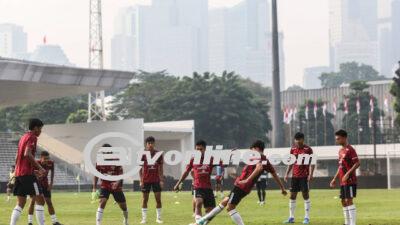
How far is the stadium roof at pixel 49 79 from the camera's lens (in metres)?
68.9

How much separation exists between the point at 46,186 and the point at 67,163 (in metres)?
62.7

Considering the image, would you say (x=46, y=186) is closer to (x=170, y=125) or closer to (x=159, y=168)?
(x=159, y=168)

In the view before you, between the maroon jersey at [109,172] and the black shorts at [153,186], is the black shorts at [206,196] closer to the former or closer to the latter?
the maroon jersey at [109,172]

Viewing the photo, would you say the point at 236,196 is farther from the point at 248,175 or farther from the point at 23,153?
the point at 23,153

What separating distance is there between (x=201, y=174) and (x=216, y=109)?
8946 cm

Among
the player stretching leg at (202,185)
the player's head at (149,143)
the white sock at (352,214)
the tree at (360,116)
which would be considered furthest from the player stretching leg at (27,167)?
the tree at (360,116)

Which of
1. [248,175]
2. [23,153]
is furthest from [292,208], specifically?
[23,153]

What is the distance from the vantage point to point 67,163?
84.4 meters

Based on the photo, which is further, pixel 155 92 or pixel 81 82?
pixel 155 92

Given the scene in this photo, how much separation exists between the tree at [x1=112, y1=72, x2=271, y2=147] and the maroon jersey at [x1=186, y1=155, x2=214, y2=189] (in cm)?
8652

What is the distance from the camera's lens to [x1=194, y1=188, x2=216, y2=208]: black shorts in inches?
823

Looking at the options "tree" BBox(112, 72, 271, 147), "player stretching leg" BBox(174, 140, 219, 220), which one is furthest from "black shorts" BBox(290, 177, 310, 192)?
"tree" BBox(112, 72, 271, 147)

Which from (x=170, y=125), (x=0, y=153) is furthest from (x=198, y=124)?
(x=0, y=153)

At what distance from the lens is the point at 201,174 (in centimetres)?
2127
